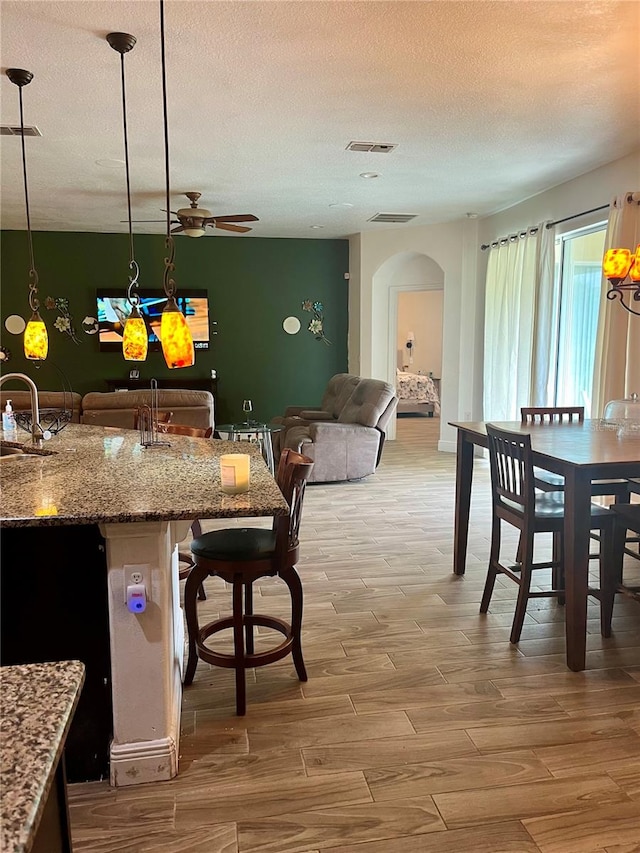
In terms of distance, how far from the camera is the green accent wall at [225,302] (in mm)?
8289

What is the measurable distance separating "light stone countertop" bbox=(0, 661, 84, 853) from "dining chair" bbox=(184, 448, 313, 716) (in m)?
1.34

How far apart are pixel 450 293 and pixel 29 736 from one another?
736cm

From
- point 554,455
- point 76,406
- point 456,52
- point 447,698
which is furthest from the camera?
point 76,406

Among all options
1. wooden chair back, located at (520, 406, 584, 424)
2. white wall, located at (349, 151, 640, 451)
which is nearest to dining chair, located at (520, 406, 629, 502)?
wooden chair back, located at (520, 406, 584, 424)

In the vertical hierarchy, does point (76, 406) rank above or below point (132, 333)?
below

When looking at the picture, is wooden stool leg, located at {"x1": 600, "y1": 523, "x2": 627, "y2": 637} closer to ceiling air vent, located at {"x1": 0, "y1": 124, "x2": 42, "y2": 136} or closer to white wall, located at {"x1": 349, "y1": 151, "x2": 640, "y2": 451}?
white wall, located at {"x1": 349, "y1": 151, "x2": 640, "y2": 451}

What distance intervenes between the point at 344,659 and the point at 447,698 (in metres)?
0.50

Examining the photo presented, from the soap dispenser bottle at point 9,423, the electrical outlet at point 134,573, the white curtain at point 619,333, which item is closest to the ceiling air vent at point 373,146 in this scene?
the white curtain at point 619,333

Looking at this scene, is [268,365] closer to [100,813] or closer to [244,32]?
[244,32]

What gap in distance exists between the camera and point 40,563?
2.00 meters

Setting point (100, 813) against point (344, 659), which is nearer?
point (100, 813)

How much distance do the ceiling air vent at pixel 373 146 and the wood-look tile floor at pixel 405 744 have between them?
118 inches

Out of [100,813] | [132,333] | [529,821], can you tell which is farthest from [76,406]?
[529,821]

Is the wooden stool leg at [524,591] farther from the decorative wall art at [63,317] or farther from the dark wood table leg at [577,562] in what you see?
the decorative wall art at [63,317]
